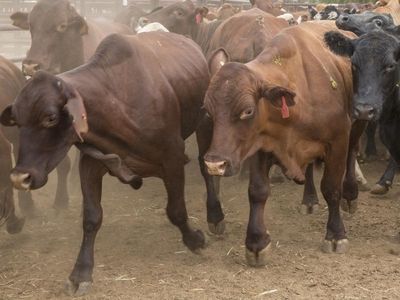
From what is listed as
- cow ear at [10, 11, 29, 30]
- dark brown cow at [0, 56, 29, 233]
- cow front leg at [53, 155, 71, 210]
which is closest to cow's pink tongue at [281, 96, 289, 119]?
dark brown cow at [0, 56, 29, 233]

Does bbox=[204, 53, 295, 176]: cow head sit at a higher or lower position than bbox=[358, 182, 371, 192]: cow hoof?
higher

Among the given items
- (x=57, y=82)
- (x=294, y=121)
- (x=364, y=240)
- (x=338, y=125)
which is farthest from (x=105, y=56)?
(x=364, y=240)

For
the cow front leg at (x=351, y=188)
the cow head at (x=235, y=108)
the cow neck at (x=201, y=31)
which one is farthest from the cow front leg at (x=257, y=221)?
the cow neck at (x=201, y=31)

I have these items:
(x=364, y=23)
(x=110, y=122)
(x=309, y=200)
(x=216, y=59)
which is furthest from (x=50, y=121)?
(x=364, y=23)

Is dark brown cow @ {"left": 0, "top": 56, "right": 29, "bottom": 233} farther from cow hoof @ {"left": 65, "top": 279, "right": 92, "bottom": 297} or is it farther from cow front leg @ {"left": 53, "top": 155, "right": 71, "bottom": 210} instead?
cow hoof @ {"left": 65, "top": 279, "right": 92, "bottom": 297}

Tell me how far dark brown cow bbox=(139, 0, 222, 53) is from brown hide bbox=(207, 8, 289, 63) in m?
1.49

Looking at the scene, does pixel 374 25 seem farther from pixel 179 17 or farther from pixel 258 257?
pixel 179 17

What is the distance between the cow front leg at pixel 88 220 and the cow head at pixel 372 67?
1.85 meters

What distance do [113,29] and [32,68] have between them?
2003 millimetres

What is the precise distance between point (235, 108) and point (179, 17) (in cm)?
506

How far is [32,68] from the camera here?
221 inches

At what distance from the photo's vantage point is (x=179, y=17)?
8719 millimetres

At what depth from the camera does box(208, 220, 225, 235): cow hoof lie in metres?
5.16

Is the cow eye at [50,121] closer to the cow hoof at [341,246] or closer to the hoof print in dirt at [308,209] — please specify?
the cow hoof at [341,246]
